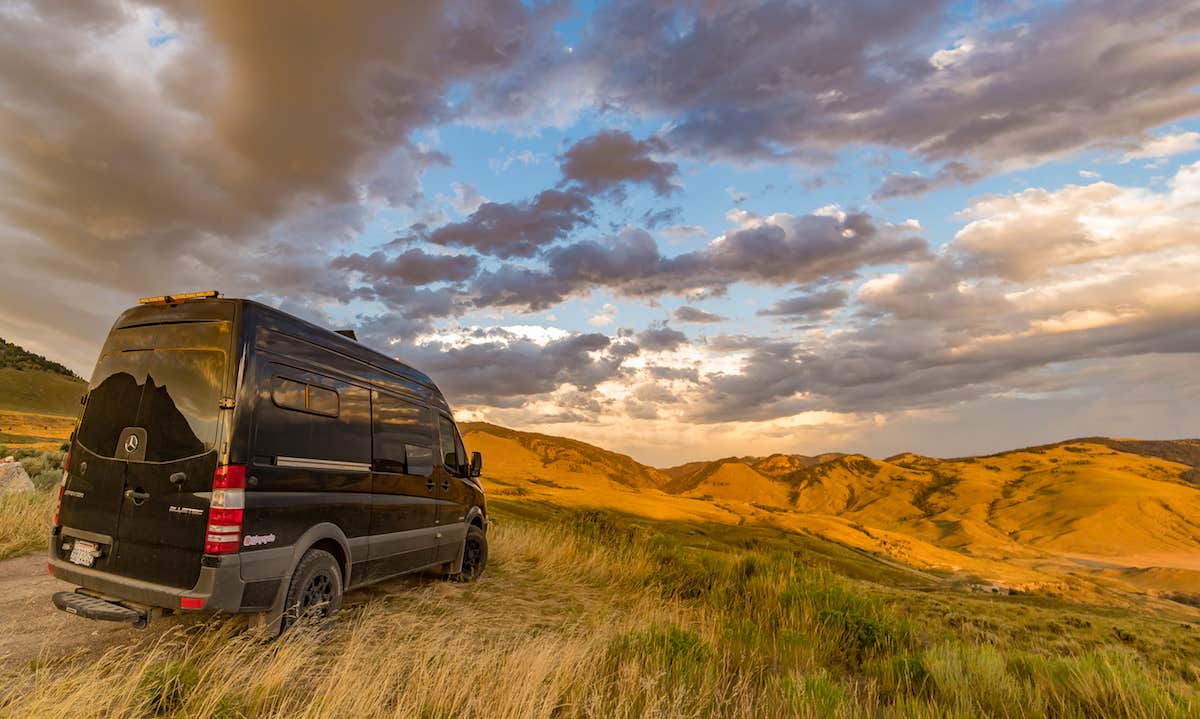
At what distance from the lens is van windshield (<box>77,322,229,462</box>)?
17.8 ft

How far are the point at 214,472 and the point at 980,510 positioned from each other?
184 metres

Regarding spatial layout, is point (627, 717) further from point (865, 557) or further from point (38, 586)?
point (865, 557)

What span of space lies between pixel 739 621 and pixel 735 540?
51.2 meters

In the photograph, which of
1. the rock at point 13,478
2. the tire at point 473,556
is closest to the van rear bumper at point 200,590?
the tire at point 473,556

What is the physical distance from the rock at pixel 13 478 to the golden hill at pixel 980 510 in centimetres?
4304

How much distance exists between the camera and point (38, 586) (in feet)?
26.6

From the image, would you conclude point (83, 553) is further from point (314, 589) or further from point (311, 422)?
point (311, 422)

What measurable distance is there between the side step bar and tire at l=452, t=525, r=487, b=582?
487cm

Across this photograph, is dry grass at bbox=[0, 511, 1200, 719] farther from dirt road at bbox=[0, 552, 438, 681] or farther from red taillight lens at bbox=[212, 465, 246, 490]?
red taillight lens at bbox=[212, 465, 246, 490]

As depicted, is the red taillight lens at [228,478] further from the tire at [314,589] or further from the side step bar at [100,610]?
the side step bar at [100,610]

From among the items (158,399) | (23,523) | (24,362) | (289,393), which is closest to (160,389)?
(158,399)

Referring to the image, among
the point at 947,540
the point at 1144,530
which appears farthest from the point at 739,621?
the point at 1144,530

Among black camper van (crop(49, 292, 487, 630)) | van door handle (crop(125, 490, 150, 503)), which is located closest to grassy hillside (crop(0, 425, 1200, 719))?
black camper van (crop(49, 292, 487, 630))

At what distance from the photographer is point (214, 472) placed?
205 inches
